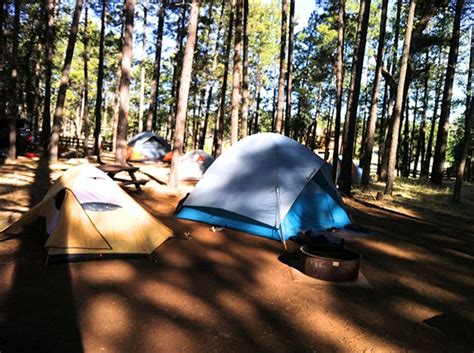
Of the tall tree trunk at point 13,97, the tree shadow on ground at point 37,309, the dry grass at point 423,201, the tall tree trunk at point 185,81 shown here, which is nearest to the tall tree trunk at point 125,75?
the tall tree trunk at point 185,81

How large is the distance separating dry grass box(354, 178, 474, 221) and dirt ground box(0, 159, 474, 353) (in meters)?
4.88

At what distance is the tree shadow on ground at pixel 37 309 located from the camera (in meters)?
3.49

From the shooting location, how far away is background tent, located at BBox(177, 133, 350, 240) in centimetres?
759

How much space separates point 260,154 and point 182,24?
2068 centimetres

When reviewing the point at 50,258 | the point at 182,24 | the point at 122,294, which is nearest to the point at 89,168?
the point at 50,258

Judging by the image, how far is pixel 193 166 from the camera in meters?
15.4

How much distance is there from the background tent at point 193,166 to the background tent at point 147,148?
6.68 meters

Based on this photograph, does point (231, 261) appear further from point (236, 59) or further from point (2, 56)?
point (2, 56)

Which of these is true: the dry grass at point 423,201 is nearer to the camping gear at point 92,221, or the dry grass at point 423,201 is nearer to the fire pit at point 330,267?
the fire pit at point 330,267

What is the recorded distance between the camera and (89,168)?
655 centimetres

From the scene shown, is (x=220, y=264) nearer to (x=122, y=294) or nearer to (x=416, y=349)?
(x=122, y=294)

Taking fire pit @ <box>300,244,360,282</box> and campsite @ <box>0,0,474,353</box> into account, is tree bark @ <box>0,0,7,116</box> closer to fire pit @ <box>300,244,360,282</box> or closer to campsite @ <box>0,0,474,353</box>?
campsite @ <box>0,0,474,353</box>

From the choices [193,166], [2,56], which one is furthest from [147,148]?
[2,56]

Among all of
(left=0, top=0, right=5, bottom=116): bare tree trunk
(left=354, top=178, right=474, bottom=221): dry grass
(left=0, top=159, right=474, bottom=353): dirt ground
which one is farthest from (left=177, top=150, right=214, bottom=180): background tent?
(left=0, top=0, right=5, bottom=116): bare tree trunk
